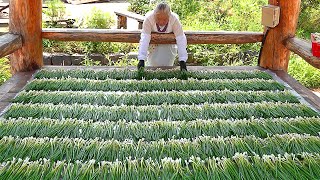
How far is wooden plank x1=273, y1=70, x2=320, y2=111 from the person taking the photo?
11.3 ft

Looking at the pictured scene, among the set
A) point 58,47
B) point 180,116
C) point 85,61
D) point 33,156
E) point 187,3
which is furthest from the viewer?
point 187,3

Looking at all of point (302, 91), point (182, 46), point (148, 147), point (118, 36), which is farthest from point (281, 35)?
point (148, 147)

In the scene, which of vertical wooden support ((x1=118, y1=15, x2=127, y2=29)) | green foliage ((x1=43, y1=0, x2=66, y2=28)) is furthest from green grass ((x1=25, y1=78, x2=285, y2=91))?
vertical wooden support ((x1=118, y1=15, x2=127, y2=29))

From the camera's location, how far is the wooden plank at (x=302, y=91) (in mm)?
3441

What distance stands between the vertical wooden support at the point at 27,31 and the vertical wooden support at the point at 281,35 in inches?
102

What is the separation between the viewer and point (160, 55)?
15.1 feet

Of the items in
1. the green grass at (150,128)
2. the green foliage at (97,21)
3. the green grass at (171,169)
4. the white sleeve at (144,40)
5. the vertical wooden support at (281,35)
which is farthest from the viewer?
the green foliage at (97,21)

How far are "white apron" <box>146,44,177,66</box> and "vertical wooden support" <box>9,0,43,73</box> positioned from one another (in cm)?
126

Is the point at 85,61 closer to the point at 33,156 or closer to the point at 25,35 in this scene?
the point at 25,35

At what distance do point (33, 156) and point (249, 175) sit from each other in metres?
1.29

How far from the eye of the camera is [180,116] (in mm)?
3023

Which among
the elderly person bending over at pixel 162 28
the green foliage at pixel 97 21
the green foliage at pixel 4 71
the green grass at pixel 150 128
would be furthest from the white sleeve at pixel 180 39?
the green foliage at pixel 97 21

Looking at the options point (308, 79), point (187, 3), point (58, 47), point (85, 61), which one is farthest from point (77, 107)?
point (187, 3)

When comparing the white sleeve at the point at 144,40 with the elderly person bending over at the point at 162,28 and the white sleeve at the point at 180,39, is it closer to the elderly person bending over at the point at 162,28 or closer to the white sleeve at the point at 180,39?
the elderly person bending over at the point at 162,28
